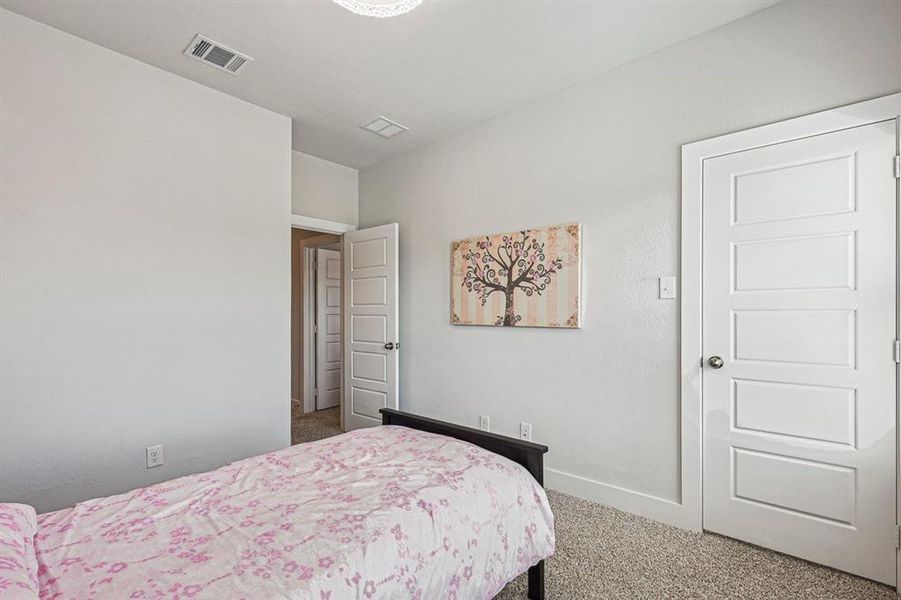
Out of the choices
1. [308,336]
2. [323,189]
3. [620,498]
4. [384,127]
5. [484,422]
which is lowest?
[620,498]

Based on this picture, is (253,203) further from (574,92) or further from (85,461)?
(574,92)

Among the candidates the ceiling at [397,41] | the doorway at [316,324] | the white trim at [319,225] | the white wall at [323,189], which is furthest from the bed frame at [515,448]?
the doorway at [316,324]

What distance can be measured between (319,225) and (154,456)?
238 centimetres

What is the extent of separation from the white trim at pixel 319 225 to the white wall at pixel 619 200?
1.24m

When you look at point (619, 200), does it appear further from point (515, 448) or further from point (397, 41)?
point (515, 448)

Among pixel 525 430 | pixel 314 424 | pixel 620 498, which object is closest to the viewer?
pixel 620 498

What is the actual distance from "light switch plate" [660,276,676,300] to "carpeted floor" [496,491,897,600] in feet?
4.37

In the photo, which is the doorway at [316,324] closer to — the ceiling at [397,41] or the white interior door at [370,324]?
the white interior door at [370,324]

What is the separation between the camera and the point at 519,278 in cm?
324

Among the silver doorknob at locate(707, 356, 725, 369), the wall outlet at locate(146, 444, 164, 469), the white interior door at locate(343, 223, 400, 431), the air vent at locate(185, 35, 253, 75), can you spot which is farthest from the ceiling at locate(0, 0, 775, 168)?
the wall outlet at locate(146, 444, 164, 469)

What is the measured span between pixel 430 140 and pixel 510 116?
85cm

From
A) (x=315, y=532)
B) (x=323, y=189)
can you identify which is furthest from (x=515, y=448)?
(x=323, y=189)

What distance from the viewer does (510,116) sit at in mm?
3318

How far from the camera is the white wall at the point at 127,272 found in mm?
2248
